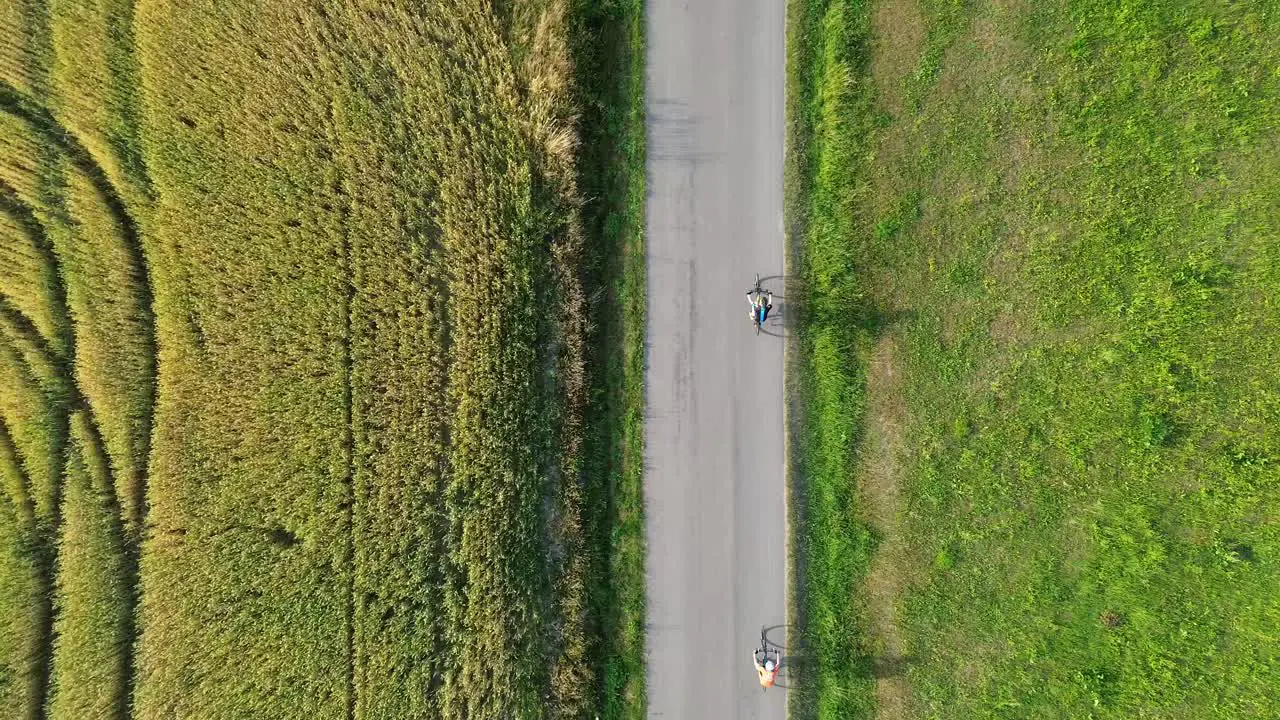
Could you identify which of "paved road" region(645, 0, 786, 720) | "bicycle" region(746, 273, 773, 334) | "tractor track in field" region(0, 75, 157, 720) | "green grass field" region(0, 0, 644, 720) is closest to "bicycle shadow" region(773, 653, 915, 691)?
"paved road" region(645, 0, 786, 720)

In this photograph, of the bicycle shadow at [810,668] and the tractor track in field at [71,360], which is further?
the tractor track in field at [71,360]

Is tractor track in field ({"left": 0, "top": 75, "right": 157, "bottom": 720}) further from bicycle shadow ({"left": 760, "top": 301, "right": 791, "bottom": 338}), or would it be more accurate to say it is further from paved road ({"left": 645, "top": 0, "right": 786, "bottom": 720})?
bicycle shadow ({"left": 760, "top": 301, "right": 791, "bottom": 338})

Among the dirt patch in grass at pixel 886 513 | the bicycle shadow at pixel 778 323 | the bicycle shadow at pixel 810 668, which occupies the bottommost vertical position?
the bicycle shadow at pixel 810 668

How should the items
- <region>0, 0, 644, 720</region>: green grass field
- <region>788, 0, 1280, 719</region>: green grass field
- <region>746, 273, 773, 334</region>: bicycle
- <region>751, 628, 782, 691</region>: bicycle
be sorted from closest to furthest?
<region>788, 0, 1280, 719</region>: green grass field, <region>751, 628, 782, 691</region>: bicycle, <region>746, 273, 773, 334</region>: bicycle, <region>0, 0, 644, 720</region>: green grass field

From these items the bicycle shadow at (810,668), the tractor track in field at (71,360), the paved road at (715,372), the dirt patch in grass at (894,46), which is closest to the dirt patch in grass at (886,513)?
the bicycle shadow at (810,668)

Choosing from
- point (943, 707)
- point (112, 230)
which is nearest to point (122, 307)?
point (112, 230)

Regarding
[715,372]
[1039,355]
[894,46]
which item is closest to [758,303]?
[715,372]

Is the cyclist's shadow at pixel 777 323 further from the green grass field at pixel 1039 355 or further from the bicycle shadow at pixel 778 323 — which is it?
the green grass field at pixel 1039 355
